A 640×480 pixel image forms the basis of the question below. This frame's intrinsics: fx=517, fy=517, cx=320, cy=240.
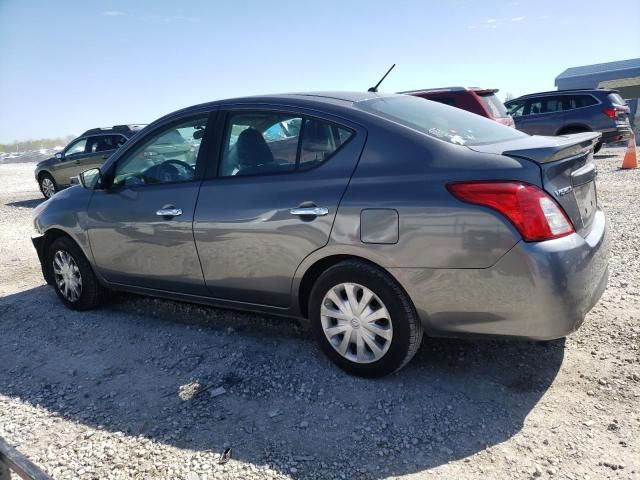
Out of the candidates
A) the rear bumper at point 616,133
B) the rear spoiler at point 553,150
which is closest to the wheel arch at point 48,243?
the rear spoiler at point 553,150

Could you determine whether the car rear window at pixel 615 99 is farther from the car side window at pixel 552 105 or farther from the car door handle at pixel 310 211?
the car door handle at pixel 310 211

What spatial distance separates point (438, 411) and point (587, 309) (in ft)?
3.14

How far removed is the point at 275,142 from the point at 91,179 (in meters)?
1.97

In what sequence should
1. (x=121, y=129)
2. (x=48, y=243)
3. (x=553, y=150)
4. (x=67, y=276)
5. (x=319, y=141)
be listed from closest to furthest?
(x=553, y=150) < (x=319, y=141) < (x=67, y=276) < (x=48, y=243) < (x=121, y=129)

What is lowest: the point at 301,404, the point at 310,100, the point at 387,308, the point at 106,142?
the point at 301,404

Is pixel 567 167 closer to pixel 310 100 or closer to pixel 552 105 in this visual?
pixel 310 100

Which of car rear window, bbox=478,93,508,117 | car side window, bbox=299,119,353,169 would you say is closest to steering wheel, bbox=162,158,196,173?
car side window, bbox=299,119,353,169

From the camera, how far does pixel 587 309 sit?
2734mm

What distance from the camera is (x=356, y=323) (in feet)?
10.1

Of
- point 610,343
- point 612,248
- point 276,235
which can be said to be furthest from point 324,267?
point 612,248

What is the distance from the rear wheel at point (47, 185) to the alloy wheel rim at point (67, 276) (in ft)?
32.8

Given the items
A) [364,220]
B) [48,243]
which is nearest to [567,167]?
[364,220]

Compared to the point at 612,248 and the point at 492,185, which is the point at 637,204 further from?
the point at 492,185

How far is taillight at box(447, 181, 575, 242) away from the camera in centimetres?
253
